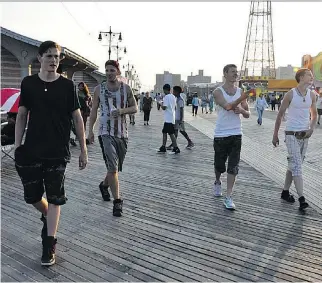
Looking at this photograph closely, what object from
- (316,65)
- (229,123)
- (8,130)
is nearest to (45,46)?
(229,123)

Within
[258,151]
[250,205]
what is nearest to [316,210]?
[250,205]

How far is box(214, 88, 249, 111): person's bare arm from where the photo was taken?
15.7 ft

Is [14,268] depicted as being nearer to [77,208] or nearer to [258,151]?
[77,208]

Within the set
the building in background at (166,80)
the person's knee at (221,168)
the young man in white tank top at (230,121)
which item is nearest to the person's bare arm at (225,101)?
the young man in white tank top at (230,121)

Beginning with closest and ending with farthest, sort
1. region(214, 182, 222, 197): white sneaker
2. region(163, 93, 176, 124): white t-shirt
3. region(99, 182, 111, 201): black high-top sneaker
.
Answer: region(99, 182, 111, 201): black high-top sneaker
region(214, 182, 222, 197): white sneaker
region(163, 93, 176, 124): white t-shirt

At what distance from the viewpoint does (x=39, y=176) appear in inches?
135

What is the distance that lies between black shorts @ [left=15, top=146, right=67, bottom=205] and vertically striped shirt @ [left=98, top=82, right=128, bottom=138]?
4.17ft

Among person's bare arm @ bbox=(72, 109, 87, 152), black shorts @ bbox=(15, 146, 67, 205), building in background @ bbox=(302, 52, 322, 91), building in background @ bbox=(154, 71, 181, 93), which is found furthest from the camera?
building in background @ bbox=(154, 71, 181, 93)

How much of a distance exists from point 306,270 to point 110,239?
202 centimetres

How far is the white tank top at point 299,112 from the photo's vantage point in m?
5.03

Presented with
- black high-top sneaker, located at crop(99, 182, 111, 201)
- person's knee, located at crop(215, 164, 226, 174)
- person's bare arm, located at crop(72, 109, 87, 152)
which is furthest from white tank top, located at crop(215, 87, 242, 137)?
person's bare arm, located at crop(72, 109, 87, 152)

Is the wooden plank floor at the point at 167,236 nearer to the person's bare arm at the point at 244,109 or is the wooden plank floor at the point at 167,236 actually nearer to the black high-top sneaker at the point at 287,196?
the black high-top sneaker at the point at 287,196

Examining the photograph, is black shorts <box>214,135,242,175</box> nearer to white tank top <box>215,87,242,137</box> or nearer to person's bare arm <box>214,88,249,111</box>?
white tank top <box>215,87,242,137</box>

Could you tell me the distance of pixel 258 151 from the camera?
401 inches
